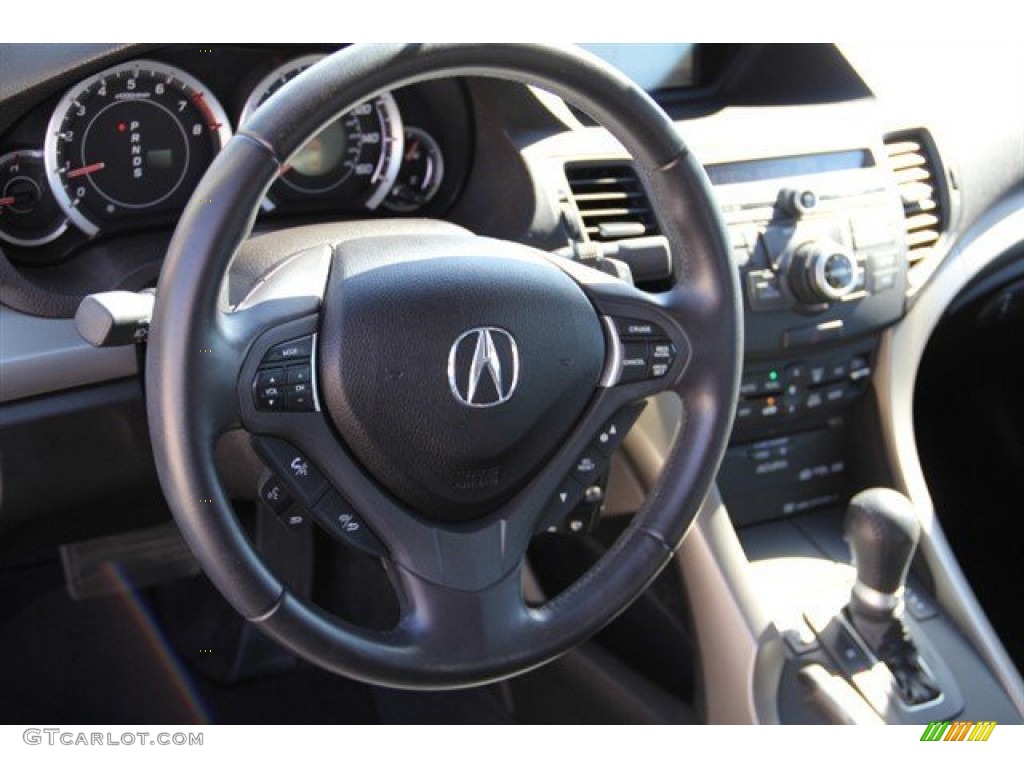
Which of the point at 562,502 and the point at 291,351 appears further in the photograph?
the point at 562,502

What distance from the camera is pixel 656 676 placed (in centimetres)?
185

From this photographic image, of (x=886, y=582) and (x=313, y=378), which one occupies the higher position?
(x=313, y=378)

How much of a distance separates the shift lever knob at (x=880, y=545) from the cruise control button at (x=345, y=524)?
0.72m

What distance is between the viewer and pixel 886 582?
1.56 meters

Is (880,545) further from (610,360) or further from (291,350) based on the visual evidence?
(291,350)

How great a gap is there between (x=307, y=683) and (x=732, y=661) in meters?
0.79

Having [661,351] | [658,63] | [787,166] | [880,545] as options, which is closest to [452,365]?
[661,351]

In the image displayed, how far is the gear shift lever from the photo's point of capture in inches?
60.5

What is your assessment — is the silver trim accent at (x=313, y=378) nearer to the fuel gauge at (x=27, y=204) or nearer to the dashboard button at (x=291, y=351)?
the dashboard button at (x=291, y=351)

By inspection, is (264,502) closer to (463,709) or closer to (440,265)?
(440,265)

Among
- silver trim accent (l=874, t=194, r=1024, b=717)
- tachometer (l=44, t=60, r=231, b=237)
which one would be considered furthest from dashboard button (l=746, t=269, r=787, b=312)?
tachometer (l=44, t=60, r=231, b=237)

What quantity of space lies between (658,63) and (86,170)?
0.90 m
